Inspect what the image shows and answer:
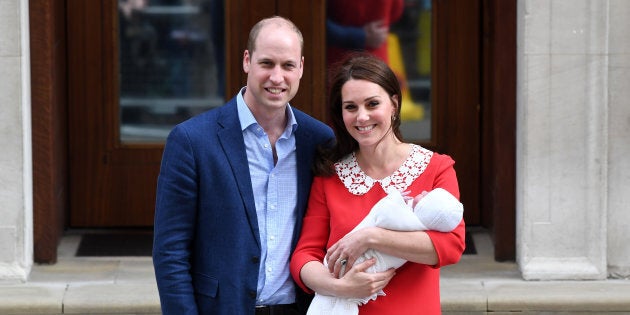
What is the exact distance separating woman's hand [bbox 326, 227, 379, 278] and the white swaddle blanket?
0.03 m

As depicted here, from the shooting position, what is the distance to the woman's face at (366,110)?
428cm

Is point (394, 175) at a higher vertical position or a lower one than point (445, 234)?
higher

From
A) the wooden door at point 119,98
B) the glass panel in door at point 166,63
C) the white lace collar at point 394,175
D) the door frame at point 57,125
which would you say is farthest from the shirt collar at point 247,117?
the glass panel in door at point 166,63

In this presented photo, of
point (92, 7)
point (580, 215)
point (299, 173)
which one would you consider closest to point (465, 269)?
point (580, 215)

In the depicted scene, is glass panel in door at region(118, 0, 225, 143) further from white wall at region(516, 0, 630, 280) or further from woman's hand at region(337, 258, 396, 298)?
woman's hand at region(337, 258, 396, 298)

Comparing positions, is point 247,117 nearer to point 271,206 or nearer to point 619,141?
point 271,206

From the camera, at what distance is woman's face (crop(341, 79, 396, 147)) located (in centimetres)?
428

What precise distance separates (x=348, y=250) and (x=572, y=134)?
353cm

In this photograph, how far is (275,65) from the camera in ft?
14.0

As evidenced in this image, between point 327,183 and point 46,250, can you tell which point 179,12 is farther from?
point 327,183

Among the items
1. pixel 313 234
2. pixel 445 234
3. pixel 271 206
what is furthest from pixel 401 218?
pixel 271 206

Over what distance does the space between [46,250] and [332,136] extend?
3548mm

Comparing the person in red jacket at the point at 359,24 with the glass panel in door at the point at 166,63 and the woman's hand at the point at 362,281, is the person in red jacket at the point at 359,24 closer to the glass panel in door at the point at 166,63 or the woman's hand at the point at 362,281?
the glass panel in door at the point at 166,63

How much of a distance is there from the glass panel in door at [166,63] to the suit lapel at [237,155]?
4.02 metres
